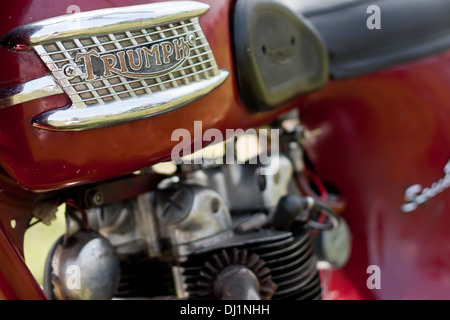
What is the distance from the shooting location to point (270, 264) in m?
1.04

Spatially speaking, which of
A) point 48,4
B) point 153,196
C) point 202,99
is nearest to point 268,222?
point 153,196

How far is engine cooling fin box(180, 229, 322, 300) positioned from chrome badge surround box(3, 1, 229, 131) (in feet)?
0.97

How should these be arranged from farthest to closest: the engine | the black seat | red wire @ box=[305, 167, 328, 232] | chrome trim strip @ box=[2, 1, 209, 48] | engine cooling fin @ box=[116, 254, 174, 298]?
red wire @ box=[305, 167, 328, 232]
the black seat
engine cooling fin @ box=[116, 254, 174, 298]
the engine
chrome trim strip @ box=[2, 1, 209, 48]

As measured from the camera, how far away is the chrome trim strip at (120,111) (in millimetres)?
724

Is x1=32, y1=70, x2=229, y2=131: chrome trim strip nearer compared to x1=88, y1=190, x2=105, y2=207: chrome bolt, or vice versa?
x1=32, y1=70, x2=229, y2=131: chrome trim strip

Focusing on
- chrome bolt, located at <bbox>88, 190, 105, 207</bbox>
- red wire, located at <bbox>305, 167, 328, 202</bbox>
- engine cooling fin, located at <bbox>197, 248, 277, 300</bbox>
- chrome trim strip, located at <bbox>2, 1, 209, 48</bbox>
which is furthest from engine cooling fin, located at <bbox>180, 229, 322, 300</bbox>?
chrome trim strip, located at <bbox>2, 1, 209, 48</bbox>

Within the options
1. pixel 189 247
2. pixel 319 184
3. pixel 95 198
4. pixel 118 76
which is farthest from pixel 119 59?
pixel 319 184

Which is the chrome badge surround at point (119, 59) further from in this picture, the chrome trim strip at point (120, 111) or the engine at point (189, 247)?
the engine at point (189, 247)

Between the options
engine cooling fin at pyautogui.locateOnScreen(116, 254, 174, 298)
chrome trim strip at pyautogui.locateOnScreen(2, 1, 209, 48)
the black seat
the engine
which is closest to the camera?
chrome trim strip at pyautogui.locateOnScreen(2, 1, 209, 48)

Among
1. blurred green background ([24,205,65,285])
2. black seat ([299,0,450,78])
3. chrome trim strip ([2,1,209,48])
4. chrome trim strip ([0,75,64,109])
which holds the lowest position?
blurred green background ([24,205,65,285])

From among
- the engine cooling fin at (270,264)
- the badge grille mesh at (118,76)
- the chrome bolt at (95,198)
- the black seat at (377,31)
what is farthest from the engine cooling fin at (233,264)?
the black seat at (377,31)

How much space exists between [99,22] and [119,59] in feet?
0.16

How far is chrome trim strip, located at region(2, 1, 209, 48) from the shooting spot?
0.70 metres

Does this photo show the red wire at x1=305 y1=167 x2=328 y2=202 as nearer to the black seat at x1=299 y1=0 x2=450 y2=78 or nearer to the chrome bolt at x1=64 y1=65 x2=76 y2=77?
the black seat at x1=299 y1=0 x2=450 y2=78
